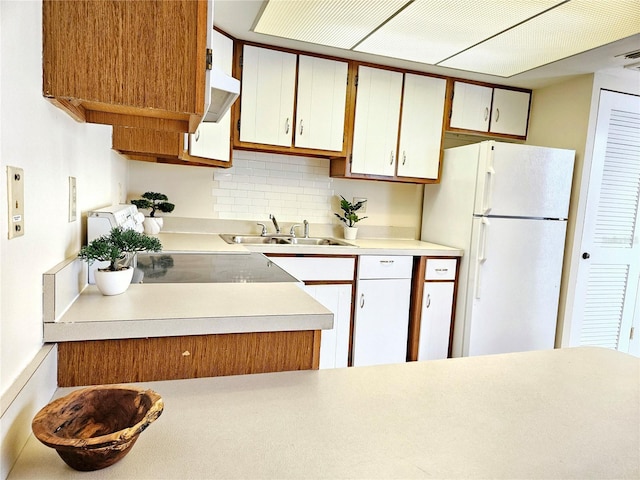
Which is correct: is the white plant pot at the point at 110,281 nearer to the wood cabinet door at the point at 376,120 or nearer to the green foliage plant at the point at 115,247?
the green foliage plant at the point at 115,247

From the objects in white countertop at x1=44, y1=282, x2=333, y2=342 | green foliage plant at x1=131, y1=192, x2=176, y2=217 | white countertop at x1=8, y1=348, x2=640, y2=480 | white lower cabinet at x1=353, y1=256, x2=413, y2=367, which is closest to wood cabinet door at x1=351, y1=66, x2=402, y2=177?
white lower cabinet at x1=353, y1=256, x2=413, y2=367

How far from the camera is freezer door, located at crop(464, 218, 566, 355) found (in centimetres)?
282

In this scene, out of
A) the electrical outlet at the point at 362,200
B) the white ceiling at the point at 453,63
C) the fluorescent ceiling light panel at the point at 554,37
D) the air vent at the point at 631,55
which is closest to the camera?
the fluorescent ceiling light panel at the point at 554,37

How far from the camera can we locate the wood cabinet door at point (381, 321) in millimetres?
2805

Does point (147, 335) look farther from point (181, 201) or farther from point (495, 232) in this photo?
point (495, 232)

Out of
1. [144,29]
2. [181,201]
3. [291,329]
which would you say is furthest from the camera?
[181,201]

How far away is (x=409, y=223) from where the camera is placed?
359 centimetres

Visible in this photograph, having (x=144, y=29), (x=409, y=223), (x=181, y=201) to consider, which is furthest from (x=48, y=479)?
(x=409, y=223)

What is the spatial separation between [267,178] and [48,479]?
2.72 meters

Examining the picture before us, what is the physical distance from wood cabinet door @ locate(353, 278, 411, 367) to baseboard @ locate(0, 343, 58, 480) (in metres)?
2.13

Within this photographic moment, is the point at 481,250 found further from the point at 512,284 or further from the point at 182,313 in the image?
the point at 182,313

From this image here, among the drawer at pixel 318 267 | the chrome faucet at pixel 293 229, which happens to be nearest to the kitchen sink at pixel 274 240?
the chrome faucet at pixel 293 229

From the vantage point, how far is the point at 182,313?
967 millimetres

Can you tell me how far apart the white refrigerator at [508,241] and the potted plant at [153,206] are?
2.07 meters
